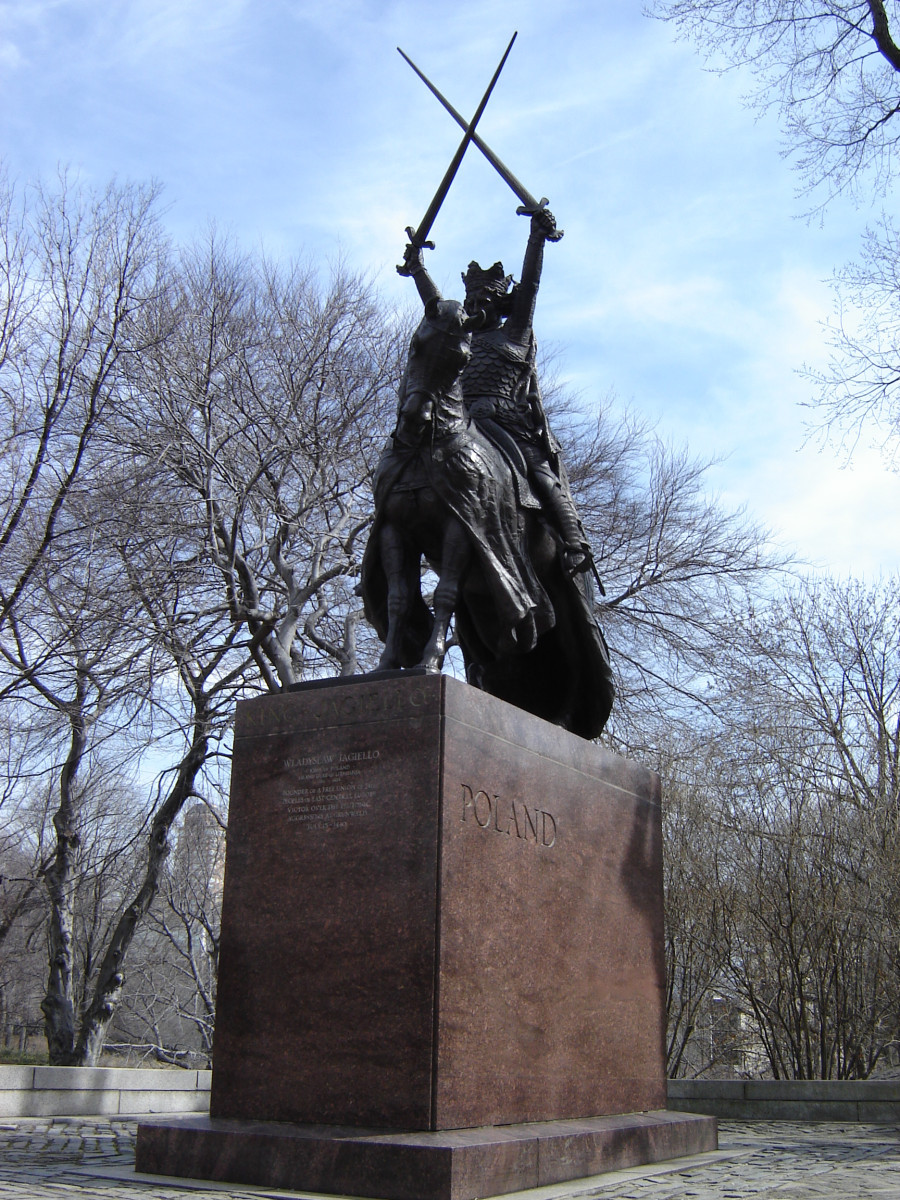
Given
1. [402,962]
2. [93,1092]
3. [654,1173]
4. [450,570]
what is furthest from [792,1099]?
[402,962]

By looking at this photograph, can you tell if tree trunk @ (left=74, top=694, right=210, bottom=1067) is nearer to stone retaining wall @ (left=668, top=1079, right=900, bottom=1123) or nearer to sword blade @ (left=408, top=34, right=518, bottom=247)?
stone retaining wall @ (left=668, top=1079, right=900, bottom=1123)

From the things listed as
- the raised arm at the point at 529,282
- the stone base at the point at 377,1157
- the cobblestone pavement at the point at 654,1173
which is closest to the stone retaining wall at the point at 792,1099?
the cobblestone pavement at the point at 654,1173

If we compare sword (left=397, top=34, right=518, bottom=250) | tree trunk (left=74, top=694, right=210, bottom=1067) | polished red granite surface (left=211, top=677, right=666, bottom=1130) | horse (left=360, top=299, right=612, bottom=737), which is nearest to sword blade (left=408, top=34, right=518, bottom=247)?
sword (left=397, top=34, right=518, bottom=250)

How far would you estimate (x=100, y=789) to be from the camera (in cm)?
2291

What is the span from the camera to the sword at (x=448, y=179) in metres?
7.67

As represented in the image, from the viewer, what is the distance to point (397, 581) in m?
7.29

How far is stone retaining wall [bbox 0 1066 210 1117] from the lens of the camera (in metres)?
11.2

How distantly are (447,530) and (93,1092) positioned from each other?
8.10 meters

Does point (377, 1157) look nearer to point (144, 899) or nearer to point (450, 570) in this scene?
point (450, 570)

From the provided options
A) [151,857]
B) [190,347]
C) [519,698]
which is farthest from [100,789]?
[519,698]

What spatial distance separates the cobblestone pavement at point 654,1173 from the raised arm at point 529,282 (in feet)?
18.0

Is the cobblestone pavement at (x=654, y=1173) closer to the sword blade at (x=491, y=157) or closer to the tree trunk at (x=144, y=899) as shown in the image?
the sword blade at (x=491, y=157)

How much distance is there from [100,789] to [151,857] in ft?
13.3

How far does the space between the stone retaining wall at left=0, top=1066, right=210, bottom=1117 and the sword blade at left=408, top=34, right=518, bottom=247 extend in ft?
28.6
